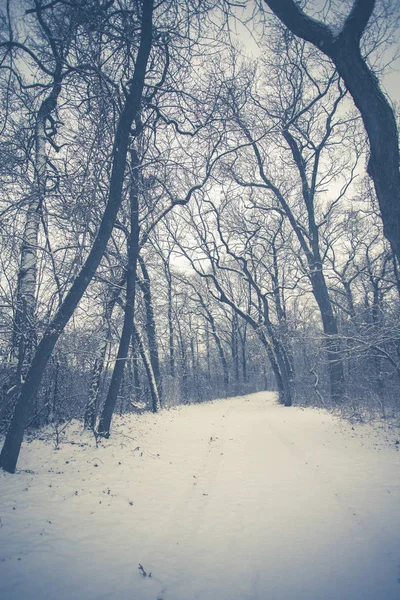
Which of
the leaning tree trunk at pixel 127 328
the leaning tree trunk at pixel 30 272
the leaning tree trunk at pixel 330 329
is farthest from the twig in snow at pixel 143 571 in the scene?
the leaning tree trunk at pixel 330 329

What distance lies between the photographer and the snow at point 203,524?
103 inches

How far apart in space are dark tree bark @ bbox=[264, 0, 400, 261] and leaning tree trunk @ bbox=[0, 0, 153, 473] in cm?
327

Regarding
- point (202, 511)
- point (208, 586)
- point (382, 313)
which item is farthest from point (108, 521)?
point (382, 313)

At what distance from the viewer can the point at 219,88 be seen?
6.06 metres

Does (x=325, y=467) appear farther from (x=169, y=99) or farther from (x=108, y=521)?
(x=169, y=99)

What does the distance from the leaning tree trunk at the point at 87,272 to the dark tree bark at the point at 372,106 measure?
327cm

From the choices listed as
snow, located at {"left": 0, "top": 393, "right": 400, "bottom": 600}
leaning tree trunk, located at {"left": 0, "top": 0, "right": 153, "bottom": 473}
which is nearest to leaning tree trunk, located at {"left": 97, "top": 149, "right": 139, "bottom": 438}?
snow, located at {"left": 0, "top": 393, "right": 400, "bottom": 600}

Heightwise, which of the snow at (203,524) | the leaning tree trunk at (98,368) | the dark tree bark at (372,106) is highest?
the dark tree bark at (372,106)

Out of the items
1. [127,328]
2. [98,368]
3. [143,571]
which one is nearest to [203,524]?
[143,571]

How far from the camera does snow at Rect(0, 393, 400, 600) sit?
2.61 metres

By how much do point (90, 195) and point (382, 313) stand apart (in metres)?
8.18

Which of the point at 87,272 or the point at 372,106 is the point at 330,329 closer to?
the point at 372,106

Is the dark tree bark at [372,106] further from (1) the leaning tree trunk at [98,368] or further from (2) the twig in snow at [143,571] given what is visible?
(1) the leaning tree trunk at [98,368]

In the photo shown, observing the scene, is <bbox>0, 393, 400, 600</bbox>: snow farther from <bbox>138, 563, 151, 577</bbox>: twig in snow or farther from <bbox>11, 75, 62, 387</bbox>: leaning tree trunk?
<bbox>11, 75, 62, 387</bbox>: leaning tree trunk
